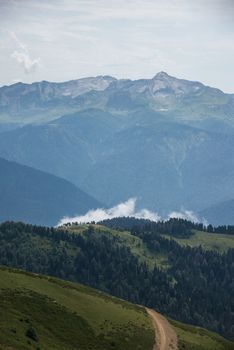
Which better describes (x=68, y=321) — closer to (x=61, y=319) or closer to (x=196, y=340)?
(x=61, y=319)

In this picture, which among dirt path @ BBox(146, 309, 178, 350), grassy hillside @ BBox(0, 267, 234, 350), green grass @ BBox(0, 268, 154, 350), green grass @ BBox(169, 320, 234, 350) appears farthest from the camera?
green grass @ BBox(169, 320, 234, 350)

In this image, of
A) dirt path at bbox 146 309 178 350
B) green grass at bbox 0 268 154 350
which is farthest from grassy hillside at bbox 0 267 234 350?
dirt path at bbox 146 309 178 350

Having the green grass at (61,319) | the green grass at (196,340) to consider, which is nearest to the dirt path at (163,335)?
the green grass at (196,340)

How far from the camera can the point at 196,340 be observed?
15162 cm

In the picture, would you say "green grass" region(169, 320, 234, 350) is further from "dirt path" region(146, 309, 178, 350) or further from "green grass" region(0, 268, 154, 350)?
"green grass" region(0, 268, 154, 350)

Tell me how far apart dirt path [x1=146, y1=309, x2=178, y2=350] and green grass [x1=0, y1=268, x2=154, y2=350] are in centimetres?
168

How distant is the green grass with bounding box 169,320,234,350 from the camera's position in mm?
142875

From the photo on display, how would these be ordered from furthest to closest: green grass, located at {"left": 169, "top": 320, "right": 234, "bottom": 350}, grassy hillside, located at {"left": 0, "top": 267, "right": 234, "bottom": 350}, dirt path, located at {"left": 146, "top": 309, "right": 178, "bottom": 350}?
green grass, located at {"left": 169, "top": 320, "right": 234, "bottom": 350}, dirt path, located at {"left": 146, "top": 309, "right": 178, "bottom": 350}, grassy hillside, located at {"left": 0, "top": 267, "right": 234, "bottom": 350}

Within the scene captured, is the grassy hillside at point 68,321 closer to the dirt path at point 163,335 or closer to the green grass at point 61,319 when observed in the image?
the green grass at point 61,319

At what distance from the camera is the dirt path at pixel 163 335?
13489 centimetres

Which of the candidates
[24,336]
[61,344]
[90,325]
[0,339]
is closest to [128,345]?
[90,325]

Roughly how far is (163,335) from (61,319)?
26945mm

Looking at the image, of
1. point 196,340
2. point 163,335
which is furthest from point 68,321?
point 196,340

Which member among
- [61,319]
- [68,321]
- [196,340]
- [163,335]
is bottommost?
[68,321]
